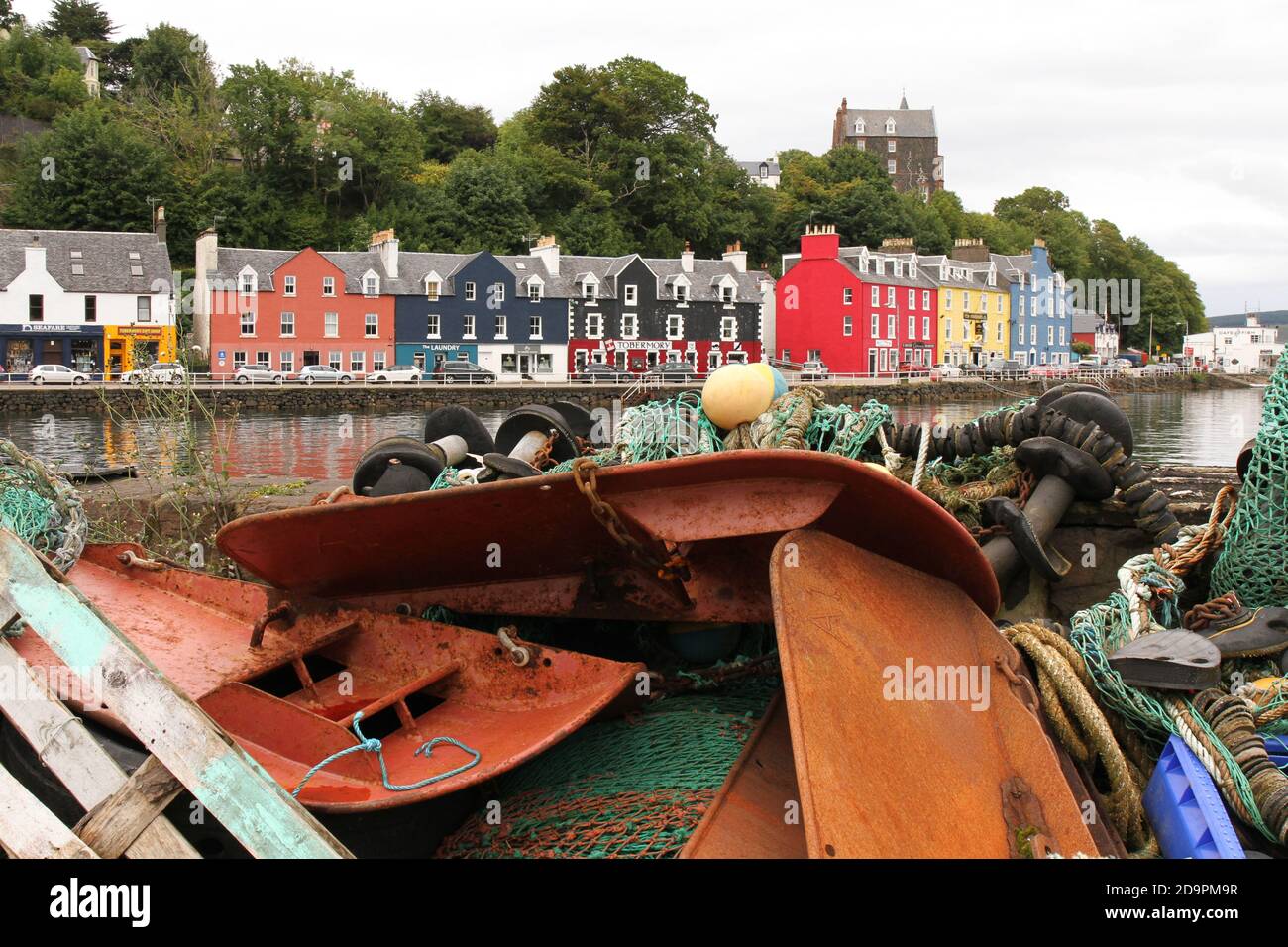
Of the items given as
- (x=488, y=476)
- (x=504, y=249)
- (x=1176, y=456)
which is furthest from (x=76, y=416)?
(x=488, y=476)

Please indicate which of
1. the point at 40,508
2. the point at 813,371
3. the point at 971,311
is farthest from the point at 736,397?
the point at 971,311

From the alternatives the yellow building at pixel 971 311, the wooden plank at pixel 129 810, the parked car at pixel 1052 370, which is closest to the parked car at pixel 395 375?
the yellow building at pixel 971 311

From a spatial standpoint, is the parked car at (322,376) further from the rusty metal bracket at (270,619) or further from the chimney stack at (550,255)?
the rusty metal bracket at (270,619)

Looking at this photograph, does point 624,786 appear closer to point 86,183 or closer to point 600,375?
point 600,375

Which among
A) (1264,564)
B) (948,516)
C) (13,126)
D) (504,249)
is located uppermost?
(13,126)

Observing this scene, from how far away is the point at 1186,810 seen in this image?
3.03 meters

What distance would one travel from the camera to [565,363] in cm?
5516

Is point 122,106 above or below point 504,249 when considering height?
above

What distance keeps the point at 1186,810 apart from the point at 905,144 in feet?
385

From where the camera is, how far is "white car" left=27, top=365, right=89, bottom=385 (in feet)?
137

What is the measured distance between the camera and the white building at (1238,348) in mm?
94750

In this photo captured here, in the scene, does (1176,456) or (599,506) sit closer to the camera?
(599,506)
